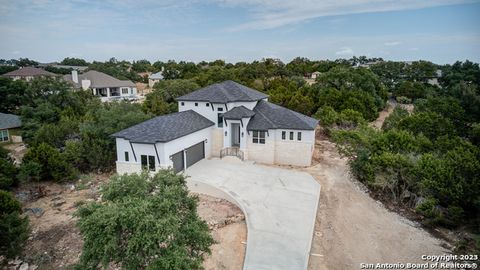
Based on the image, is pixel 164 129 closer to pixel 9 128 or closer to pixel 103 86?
pixel 9 128

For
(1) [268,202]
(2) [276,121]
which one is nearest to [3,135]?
(2) [276,121]

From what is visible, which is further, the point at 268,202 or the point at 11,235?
the point at 268,202

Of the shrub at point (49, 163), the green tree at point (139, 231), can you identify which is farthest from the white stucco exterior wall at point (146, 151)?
the green tree at point (139, 231)

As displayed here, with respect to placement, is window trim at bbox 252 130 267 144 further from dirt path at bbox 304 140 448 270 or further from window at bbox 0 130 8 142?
window at bbox 0 130 8 142

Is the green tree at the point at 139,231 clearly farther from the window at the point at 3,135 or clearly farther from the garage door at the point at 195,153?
the window at the point at 3,135

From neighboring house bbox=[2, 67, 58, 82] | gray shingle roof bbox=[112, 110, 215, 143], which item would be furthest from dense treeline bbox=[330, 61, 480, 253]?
neighboring house bbox=[2, 67, 58, 82]
